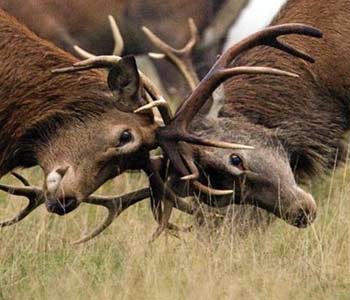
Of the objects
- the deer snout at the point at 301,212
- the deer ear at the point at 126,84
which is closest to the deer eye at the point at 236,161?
the deer snout at the point at 301,212

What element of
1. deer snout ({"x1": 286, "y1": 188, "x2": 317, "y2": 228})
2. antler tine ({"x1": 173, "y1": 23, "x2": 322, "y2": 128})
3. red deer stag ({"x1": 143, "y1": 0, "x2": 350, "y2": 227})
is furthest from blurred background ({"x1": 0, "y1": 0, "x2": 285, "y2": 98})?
antler tine ({"x1": 173, "y1": 23, "x2": 322, "y2": 128})

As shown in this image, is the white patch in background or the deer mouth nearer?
the deer mouth

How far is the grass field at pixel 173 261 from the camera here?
29.9 ft

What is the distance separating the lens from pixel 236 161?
34.8 ft

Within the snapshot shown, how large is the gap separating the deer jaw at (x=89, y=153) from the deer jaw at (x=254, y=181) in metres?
0.68

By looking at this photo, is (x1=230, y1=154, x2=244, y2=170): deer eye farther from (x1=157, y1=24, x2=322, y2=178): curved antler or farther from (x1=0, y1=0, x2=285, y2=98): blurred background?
(x1=0, y1=0, x2=285, y2=98): blurred background

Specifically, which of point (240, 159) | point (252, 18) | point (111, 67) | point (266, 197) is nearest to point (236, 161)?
point (240, 159)

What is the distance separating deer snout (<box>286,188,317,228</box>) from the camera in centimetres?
1054

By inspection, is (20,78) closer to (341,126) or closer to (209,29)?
(341,126)

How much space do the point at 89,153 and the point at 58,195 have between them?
0.83ft

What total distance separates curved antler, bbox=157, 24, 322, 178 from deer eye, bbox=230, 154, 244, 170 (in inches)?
21.7

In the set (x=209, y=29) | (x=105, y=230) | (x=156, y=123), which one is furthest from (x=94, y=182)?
(x=209, y=29)

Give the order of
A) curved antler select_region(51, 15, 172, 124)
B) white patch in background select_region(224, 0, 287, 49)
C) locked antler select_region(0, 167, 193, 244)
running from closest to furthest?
curved antler select_region(51, 15, 172, 124) → locked antler select_region(0, 167, 193, 244) → white patch in background select_region(224, 0, 287, 49)

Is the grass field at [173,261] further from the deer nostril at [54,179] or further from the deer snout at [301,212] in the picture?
the deer nostril at [54,179]
